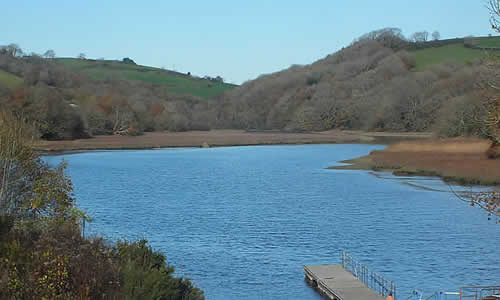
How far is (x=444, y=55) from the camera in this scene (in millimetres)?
178875

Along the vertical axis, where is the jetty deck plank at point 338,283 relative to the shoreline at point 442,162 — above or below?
below

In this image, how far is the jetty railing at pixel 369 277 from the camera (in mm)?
21441

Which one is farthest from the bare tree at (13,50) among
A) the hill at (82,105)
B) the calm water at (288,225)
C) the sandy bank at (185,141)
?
the calm water at (288,225)

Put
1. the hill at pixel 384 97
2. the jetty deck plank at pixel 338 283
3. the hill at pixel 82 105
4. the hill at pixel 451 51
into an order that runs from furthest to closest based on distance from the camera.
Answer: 1. the hill at pixel 451 51
2. the hill at pixel 384 97
3. the hill at pixel 82 105
4. the jetty deck plank at pixel 338 283

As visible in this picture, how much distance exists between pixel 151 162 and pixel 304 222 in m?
40.7

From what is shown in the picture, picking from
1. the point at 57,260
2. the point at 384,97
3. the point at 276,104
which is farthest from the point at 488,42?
the point at 57,260

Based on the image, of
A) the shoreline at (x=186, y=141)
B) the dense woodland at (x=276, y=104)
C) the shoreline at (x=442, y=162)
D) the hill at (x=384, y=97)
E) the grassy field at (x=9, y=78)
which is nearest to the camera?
the shoreline at (x=442, y=162)

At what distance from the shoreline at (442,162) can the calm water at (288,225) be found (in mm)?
2363

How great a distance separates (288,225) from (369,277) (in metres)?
10.3

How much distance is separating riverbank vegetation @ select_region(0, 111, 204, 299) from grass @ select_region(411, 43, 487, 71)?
15678 cm

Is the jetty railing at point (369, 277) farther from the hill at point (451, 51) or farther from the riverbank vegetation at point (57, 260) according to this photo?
the hill at point (451, 51)

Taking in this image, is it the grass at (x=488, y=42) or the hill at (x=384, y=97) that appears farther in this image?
the grass at (x=488, y=42)

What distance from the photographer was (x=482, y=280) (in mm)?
22922

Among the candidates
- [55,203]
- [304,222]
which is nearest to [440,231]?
[304,222]
